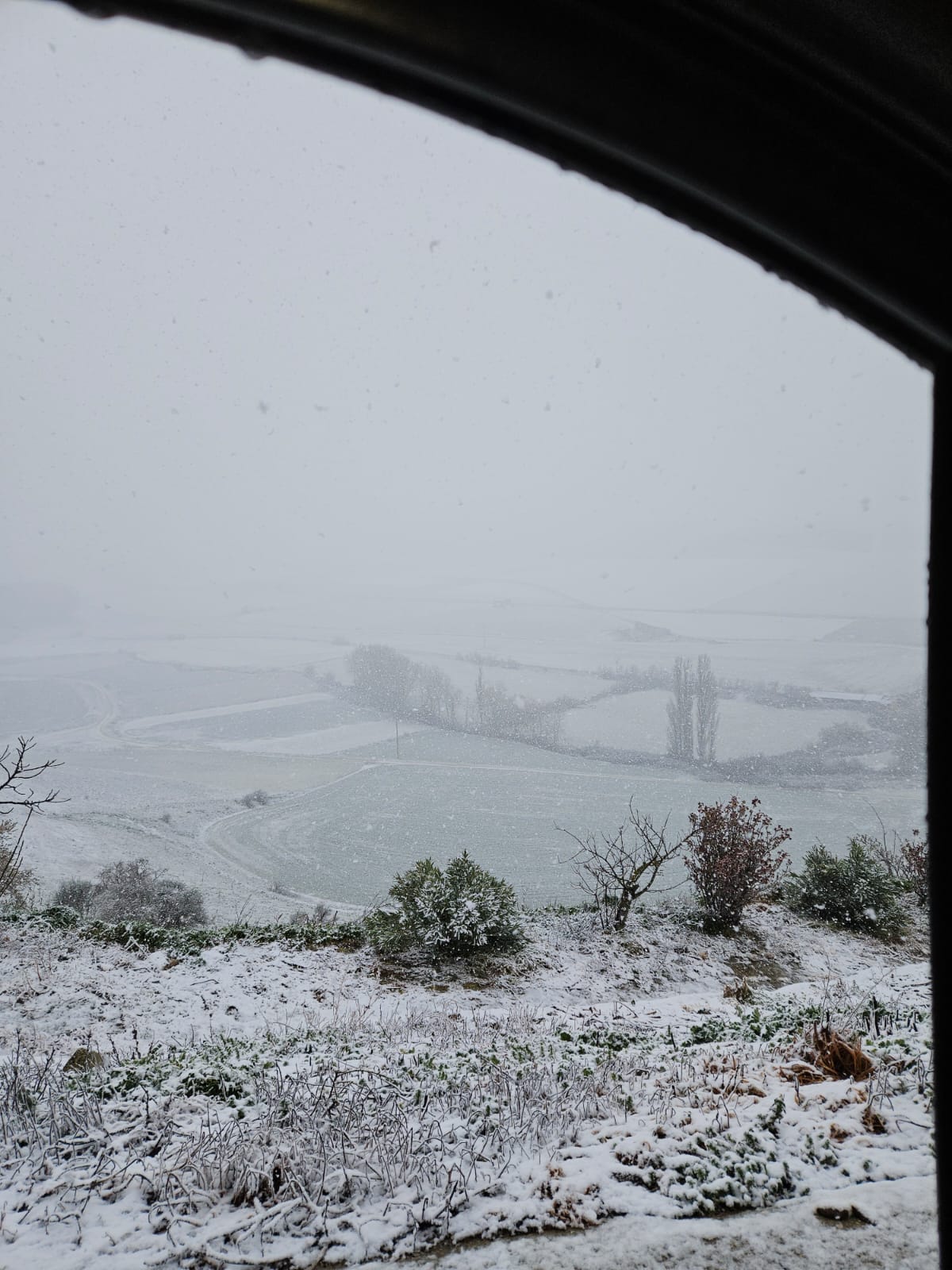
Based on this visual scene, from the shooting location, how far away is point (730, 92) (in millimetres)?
344

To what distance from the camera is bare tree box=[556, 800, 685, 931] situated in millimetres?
6680

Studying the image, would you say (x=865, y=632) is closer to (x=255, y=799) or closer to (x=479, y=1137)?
(x=255, y=799)

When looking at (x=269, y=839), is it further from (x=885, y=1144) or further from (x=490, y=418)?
(x=490, y=418)

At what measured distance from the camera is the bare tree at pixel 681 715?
41.9 ft

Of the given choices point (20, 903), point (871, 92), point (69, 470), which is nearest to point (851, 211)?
point (871, 92)

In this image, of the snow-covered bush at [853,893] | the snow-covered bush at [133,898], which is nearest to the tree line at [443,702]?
the snow-covered bush at [133,898]

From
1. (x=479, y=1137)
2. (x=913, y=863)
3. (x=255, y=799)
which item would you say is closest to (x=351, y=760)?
(x=255, y=799)

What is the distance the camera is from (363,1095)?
2.50 metres

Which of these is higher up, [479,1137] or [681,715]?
[681,715]

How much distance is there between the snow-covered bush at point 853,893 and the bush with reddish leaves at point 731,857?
35 centimetres

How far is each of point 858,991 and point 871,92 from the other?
15.8ft

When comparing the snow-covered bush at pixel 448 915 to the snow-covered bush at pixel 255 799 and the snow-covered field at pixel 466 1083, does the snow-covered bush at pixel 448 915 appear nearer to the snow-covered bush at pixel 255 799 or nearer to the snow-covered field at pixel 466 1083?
the snow-covered field at pixel 466 1083

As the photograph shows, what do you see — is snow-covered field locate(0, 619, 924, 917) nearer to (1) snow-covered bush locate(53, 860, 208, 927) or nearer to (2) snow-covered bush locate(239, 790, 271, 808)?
(2) snow-covered bush locate(239, 790, 271, 808)

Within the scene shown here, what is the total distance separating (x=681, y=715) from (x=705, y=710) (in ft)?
1.77
